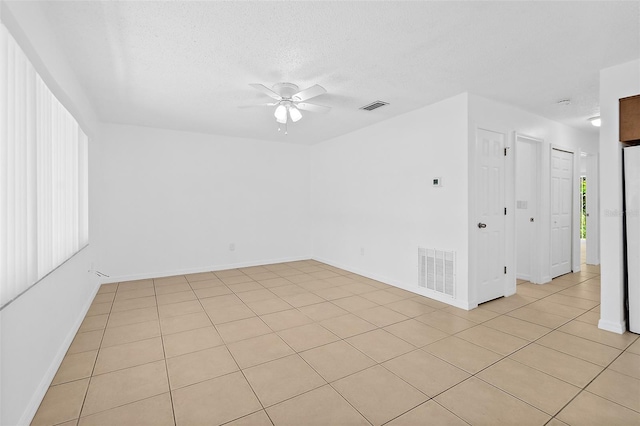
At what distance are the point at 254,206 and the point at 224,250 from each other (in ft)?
3.52

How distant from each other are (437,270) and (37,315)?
396cm

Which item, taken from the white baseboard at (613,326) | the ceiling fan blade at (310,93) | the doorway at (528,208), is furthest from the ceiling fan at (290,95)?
the white baseboard at (613,326)

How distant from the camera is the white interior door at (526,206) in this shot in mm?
4621

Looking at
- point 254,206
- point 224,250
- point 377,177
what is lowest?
point 224,250

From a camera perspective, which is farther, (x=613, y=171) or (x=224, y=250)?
(x=224, y=250)

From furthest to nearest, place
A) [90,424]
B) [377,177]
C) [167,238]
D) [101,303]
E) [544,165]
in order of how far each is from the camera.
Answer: [167,238] < [377,177] < [544,165] < [101,303] < [90,424]

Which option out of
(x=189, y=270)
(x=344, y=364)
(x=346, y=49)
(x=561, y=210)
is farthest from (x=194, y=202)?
(x=561, y=210)

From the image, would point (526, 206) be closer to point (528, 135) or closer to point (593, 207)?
point (528, 135)

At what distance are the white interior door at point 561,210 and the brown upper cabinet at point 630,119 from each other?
2.01 metres

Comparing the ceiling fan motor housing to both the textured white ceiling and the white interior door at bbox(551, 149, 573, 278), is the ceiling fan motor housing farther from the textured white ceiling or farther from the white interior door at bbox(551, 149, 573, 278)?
the white interior door at bbox(551, 149, 573, 278)

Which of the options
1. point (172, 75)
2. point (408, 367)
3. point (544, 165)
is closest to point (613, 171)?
point (544, 165)

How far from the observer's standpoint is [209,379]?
7.16ft

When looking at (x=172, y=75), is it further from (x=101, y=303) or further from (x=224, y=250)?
(x=224, y=250)

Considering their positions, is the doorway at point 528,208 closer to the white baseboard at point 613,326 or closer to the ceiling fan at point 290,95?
the white baseboard at point 613,326
